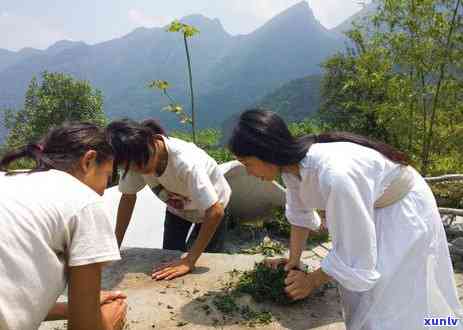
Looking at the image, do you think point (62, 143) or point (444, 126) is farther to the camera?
point (444, 126)

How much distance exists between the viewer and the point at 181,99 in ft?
366

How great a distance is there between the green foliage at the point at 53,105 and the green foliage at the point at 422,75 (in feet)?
62.8

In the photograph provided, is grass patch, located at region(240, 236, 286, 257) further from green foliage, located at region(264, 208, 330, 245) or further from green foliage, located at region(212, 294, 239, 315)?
green foliage, located at region(212, 294, 239, 315)

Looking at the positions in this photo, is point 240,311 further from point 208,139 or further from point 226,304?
point 208,139

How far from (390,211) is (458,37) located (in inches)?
170

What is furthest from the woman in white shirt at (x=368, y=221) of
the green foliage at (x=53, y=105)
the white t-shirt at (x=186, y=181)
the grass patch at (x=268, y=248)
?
the green foliage at (x=53, y=105)

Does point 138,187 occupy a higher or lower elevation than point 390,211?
lower

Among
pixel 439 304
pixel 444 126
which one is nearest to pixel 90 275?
pixel 439 304

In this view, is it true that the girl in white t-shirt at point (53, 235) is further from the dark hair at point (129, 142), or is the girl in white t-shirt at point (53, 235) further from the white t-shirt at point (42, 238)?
the dark hair at point (129, 142)

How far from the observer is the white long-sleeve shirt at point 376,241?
1469 millimetres

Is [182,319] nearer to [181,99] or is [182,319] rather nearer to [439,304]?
[439,304]

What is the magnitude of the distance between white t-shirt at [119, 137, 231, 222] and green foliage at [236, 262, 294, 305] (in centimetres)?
45

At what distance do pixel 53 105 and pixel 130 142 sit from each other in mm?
22997

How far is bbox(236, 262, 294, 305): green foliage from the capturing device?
2.18 metres
